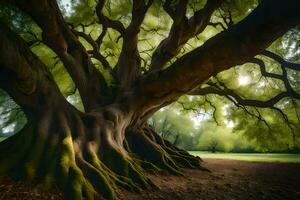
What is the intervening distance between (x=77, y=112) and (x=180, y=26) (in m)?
4.85

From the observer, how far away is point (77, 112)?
919cm

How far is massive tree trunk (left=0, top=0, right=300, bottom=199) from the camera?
21.5 feet

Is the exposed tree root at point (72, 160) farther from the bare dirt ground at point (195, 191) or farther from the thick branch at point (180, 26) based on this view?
the thick branch at point (180, 26)

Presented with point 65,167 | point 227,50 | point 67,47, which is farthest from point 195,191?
point 67,47

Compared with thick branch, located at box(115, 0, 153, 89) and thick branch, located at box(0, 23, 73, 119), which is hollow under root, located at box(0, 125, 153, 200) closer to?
thick branch, located at box(0, 23, 73, 119)

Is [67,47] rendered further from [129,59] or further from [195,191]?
[195,191]

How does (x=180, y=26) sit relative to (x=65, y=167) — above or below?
above

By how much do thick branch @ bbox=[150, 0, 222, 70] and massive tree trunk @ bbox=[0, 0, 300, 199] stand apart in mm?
195

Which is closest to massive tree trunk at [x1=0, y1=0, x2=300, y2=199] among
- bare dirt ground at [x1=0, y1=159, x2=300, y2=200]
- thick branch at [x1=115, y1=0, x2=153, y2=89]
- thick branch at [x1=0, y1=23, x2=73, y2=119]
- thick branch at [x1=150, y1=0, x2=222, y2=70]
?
thick branch at [x1=0, y1=23, x2=73, y2=119]

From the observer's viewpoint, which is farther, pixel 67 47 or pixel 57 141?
pixel 67 47

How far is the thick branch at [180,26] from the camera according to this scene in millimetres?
10078

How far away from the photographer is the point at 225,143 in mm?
49531

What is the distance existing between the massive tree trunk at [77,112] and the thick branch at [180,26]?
0.19 meters

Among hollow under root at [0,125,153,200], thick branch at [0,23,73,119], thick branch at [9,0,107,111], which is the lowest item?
hollow under root at [0,125,153,200]
